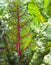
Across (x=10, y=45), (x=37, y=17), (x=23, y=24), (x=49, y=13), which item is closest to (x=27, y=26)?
(x=23, y=24)

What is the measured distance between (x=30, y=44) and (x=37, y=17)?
0.48 m

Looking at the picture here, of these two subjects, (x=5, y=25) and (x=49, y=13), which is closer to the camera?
(x=5, y=25)

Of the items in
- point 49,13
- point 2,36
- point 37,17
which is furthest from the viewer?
point 49,13

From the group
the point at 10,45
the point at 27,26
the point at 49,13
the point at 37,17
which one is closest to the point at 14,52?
the point at 10,45

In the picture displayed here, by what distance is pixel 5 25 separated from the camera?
1164mm

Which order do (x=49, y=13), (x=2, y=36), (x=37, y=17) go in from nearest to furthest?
(x=2, y=36)
(x=37, y=17)
(x=49, y=13)

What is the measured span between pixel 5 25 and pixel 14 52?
0.14m

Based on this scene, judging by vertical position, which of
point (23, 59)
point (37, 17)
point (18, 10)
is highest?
point (18, 10)

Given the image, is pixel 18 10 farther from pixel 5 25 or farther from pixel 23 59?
pixel 23 59

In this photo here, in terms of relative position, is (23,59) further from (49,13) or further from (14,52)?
(49,13)

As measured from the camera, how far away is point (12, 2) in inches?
46.7

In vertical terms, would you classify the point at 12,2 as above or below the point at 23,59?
above

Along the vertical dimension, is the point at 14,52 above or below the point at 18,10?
below

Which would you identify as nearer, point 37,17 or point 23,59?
point 23,59
